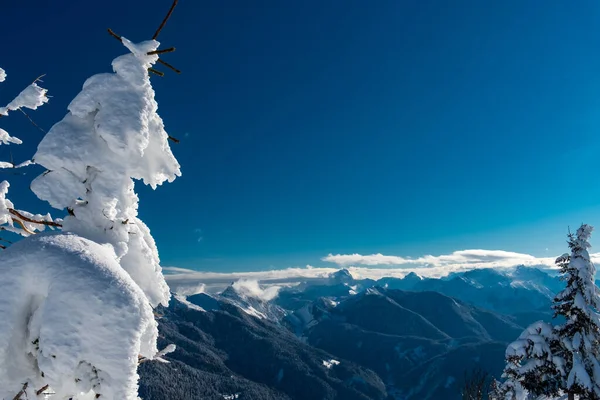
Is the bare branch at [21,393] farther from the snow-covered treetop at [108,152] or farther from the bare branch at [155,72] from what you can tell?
the bare branch at [155,72]

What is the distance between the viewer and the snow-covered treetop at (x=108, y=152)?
9.60 ft

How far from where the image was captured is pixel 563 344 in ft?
63.8

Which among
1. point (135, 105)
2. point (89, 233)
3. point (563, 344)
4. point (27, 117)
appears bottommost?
point (563, 344)

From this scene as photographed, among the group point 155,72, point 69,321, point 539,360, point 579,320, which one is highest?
point 155,72

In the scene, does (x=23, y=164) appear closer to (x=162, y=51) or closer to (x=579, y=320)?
(x=162, y=51)

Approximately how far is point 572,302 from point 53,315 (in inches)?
885

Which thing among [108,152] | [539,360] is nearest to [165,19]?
[108,152]

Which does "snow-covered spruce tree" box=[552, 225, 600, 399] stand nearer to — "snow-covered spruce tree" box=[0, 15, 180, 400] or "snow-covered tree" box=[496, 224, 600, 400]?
"snow-covered tree" box=[496, 224, 600, 400]

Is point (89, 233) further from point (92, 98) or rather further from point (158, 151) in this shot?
point (92, 98)

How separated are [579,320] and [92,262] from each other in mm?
22701

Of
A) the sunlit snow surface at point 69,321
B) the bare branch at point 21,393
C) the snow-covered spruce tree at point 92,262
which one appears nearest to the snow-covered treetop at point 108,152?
the snow-covered spruce tree at point 92,262

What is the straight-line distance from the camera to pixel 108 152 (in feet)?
10.2

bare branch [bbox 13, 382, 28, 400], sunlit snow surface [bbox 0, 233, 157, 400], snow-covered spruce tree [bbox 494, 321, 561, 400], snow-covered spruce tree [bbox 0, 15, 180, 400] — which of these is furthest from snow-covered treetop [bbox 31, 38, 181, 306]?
snow-covered spruce tree [bbox 494, 321, 561, 400]

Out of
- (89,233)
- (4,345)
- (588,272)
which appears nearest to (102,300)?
(4,345)
